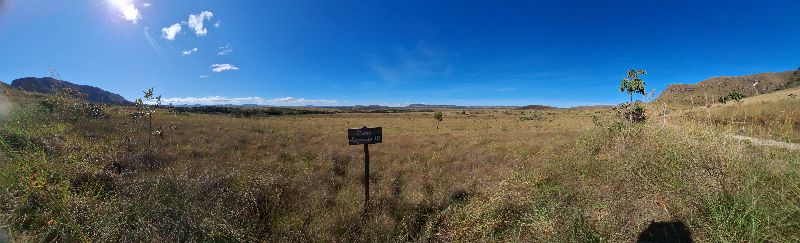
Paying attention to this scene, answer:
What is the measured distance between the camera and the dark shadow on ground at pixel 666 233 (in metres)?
4.53

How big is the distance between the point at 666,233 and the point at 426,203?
3.73 meters

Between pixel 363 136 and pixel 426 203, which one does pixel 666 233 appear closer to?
pixel 426 203

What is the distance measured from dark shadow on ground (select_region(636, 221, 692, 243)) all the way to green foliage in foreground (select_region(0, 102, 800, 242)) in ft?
0.33

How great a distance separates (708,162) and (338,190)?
21.9 ft

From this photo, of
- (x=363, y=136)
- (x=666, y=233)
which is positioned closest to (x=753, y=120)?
(x=666, y=233)

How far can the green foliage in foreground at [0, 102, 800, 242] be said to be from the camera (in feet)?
13.9

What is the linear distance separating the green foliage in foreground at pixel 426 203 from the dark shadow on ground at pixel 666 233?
0.33 feet

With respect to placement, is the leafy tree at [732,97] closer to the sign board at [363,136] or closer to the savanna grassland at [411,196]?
the savanna grassland at [411,196]

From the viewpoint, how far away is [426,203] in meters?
6.82

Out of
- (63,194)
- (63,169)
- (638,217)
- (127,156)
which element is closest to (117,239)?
(63,194)

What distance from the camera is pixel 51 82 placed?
26.1ft

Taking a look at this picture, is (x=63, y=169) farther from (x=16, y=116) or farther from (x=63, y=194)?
(x=16, y=116)

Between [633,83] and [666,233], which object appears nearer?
[666,233]

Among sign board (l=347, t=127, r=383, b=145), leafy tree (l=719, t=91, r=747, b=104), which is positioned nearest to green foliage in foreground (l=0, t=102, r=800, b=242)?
leafy tree (l=719, t=91, r=747, b=104)
